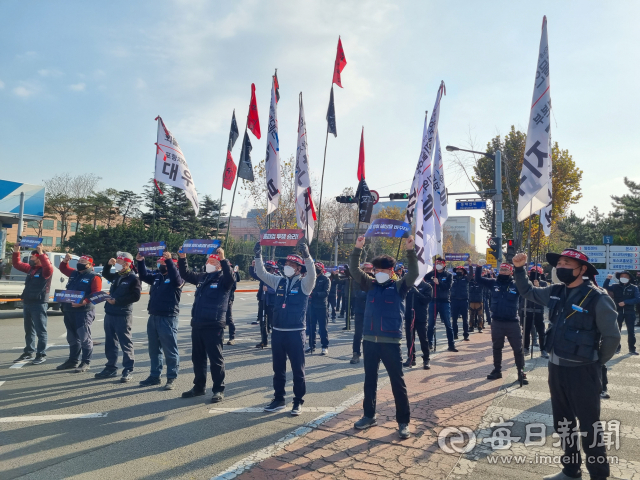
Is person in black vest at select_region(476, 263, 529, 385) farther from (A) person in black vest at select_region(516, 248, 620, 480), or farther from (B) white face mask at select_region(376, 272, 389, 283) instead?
(A) person in black vest at select_region(516, 248, 620, 480)

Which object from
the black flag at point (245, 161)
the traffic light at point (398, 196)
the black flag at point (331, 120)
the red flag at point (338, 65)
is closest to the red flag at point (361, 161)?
the black flag at point (331, 120)

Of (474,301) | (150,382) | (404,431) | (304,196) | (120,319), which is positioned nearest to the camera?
(404,431)

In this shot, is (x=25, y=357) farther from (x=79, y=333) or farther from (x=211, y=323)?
(x=211, y=323)

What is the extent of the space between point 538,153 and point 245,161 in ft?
23.4

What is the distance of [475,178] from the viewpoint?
2995 cm

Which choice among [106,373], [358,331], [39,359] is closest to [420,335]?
[358,331]

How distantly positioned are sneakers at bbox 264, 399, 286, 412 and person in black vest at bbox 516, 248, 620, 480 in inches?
123

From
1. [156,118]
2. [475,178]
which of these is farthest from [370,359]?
[475,178]

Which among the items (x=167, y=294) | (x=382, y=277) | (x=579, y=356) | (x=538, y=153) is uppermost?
(x=538, y=153)

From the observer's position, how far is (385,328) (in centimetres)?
513

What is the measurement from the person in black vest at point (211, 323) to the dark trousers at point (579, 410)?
4.11 m

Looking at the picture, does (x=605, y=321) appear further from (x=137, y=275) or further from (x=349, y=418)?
(x=137, y=275)

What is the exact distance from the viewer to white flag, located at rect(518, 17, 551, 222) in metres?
7.22

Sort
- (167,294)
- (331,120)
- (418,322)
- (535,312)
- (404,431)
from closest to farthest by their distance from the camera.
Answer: (404,431) < (167,294) < (418,322) < (535,312) < (331,120)
